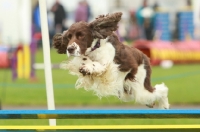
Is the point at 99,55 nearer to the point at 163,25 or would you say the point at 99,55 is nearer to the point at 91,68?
the point at 91,68

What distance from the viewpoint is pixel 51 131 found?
19.5 feet

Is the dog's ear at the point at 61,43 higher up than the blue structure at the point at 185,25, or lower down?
lower down

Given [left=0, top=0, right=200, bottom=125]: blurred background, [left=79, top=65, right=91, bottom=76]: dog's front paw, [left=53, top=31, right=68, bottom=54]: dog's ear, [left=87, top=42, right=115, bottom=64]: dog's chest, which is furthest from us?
[left=0, top=0, right=200, bottom=125]: blurred background

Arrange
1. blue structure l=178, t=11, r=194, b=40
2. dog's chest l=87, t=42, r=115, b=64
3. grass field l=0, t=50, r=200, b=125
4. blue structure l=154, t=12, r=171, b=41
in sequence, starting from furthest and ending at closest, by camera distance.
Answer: blue structure l=178, t=11, r=194, b=40
blue structure l=154, t=12, r=171, b=41
grass field l=0, t=50, r=200, b=125
dog's chest l=87, t=42, r=115, b=64

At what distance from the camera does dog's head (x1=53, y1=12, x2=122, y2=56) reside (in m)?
6.38

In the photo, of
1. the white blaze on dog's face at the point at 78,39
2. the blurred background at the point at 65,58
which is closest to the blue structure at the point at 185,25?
the blurred background at the point at 65,58

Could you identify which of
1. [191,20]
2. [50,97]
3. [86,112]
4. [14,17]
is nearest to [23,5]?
[14,17]

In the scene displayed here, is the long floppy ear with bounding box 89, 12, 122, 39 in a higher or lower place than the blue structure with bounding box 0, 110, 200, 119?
higher

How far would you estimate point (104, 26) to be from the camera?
21.7 feet

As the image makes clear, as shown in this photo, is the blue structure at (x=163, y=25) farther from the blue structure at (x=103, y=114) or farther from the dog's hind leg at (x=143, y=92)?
the blue structure at (x=103, y=114)

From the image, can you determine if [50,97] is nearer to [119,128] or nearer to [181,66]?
[119,128]

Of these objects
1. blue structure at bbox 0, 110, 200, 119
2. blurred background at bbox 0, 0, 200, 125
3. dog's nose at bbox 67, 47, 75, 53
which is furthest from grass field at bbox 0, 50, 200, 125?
blue structure at bbox 0, 110, 200, 119

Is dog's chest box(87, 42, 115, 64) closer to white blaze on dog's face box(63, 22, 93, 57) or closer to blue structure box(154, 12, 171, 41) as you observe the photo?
white blaze on dog's face box(63, 22, 93, 57)

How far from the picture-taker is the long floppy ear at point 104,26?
6559 millimetres
